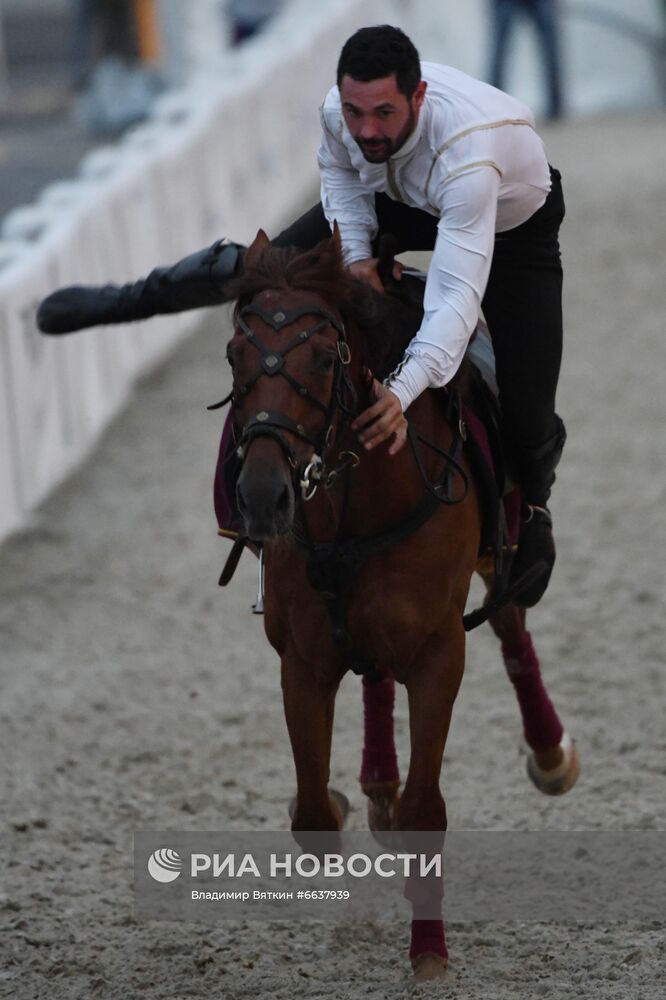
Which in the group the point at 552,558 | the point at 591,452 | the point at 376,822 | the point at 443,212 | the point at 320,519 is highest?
the point at 443,212

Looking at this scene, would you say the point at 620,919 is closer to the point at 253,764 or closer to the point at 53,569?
the point at 253,764

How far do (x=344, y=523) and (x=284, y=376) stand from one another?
0.63 metres

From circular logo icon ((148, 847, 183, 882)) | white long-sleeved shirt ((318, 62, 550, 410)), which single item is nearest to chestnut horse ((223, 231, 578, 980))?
white long-sleeved shirt ((318, 62, 550, 410))

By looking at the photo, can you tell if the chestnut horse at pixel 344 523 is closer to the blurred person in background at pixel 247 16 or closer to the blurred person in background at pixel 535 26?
the blurred person in background at pixel 535 26

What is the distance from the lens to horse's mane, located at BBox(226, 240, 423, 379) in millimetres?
3895

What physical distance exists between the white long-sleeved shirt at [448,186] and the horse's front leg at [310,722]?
78 centimetres

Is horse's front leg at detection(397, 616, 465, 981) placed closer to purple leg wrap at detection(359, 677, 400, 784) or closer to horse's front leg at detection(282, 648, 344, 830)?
horse's front leg at detection(282, 648, 344, 830)

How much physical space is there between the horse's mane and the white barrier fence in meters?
4.73

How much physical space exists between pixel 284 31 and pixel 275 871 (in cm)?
1414

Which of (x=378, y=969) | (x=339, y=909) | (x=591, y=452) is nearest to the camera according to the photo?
(x=378, y=969)

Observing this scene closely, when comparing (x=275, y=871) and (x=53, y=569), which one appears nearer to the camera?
(x=275, y=871)

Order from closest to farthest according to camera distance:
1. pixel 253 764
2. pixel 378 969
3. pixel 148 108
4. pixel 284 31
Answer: pixel 378 969
pixel 253 764
pixel 284 31
pixel 148 108

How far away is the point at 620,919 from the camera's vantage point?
4.98 metres

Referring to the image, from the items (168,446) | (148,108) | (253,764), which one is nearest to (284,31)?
(148,108)
